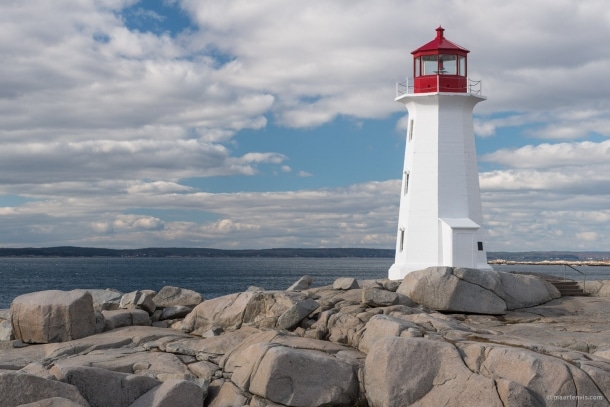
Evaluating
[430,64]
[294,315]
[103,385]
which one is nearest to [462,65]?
[430,64]

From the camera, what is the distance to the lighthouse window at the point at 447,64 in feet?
85.9

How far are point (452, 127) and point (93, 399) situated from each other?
16.7 metres

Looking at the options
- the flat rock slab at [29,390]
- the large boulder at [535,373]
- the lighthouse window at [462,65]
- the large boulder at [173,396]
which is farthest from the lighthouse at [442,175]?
the flat rock slab at [29,390]

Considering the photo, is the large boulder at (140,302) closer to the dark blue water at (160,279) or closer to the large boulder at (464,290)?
the large boulder at (464,290)

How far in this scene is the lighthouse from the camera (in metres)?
25.2

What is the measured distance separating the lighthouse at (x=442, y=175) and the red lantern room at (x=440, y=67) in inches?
1.3

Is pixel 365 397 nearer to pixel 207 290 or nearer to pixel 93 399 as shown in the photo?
pixel 93 399

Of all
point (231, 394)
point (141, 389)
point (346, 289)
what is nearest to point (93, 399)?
point (141, 389)

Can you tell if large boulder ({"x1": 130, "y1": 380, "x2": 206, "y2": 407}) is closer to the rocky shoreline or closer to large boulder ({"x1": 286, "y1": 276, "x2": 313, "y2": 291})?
the rocky shoreline

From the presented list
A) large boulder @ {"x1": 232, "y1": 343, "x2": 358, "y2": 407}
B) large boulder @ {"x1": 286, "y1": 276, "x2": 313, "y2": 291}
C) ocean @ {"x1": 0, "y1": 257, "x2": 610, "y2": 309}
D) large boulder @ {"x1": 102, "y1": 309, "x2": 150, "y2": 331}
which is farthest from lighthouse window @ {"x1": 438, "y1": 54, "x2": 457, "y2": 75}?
ocean @ {"x1": 0, "y1": 257, "x2": 610, "y2": 309}

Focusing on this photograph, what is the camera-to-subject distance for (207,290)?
60469 mm

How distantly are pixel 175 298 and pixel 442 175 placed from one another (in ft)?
33.1

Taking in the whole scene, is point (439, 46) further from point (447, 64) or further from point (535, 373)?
point (535, 373)

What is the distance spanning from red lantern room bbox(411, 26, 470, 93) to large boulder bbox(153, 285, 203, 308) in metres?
10.9
